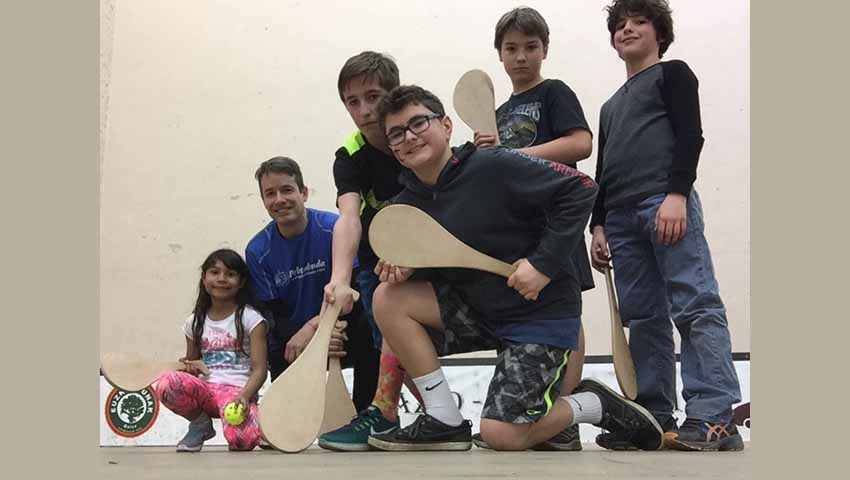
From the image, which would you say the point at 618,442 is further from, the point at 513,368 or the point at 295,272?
the point at 295,272

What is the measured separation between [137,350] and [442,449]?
1423 millimetres

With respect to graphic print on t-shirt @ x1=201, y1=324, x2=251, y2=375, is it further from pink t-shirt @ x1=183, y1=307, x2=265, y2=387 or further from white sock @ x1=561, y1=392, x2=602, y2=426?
white sock @ x1=561, y1=392, x2=602, y2=426

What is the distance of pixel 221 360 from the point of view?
1525 millimetres

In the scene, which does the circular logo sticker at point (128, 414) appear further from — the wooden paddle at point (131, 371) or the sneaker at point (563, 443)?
the sneaker at point (563, 443)

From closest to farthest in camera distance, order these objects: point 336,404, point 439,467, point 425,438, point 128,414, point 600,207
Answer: point 439,467
point 425,438
point 336,404
point 600,207
point 128,414

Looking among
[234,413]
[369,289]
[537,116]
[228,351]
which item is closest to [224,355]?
[228,351]

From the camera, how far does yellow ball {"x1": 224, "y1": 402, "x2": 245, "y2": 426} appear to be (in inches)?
54.8

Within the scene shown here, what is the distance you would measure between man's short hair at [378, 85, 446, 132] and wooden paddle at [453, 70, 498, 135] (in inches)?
7.8

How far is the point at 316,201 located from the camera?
7.83ft

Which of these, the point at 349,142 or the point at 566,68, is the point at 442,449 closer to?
the point at 349,142

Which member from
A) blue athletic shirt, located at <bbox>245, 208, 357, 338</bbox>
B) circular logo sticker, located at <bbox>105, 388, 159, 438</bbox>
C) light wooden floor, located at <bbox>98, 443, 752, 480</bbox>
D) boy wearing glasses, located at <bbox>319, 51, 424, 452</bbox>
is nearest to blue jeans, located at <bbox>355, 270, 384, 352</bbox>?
boy wearing glasses, located at <bbox>319, 51, 424, 452</bbox>

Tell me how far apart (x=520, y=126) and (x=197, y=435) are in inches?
26.6

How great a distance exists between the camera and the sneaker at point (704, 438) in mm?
1200

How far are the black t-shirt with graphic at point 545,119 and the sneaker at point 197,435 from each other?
619mm
